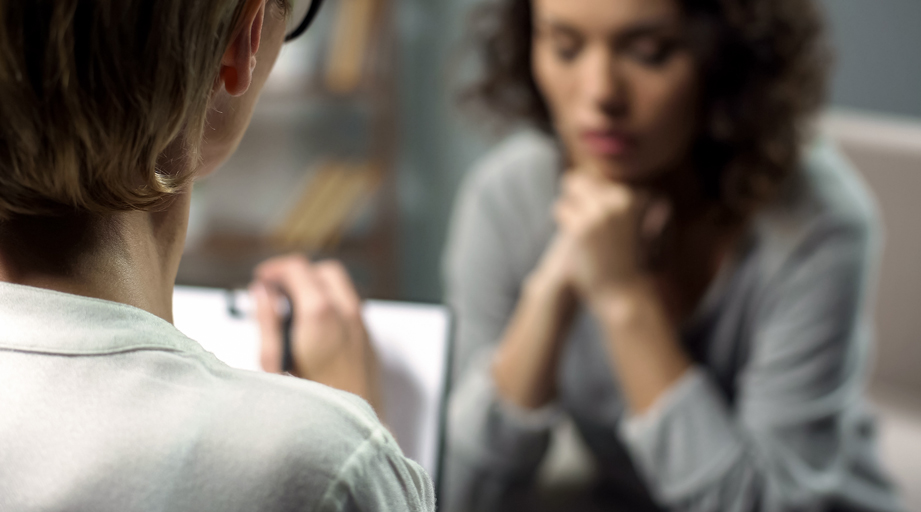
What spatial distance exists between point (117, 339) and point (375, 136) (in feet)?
5.62

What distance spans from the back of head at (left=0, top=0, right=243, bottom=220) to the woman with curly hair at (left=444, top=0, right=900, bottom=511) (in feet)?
2.02

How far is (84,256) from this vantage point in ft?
1.00

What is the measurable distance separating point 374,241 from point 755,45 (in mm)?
1320

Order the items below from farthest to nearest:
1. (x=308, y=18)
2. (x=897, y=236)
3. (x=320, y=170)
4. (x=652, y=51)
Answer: (x=320, y=170)
(x=897, y=236)
(x=652, y=51)
(x=308, y=18)

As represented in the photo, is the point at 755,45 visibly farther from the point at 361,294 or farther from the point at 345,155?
the point at 345,155

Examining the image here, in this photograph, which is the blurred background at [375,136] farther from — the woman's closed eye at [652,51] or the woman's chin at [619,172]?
the woman's closed eye at [652,51]

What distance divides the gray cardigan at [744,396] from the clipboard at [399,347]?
0.29 metres

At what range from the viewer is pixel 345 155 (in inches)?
83.8

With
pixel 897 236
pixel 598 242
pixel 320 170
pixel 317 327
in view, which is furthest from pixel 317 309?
pixel 320 170

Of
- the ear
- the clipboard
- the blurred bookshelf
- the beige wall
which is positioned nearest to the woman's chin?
the clipboard

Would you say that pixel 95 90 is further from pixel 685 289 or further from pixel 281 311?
pixel 685 289

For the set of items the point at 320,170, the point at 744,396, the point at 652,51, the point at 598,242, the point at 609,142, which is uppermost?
the point at 652,51

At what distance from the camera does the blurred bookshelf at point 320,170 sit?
1.86 meters

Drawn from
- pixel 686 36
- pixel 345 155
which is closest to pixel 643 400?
pixel 686 36
